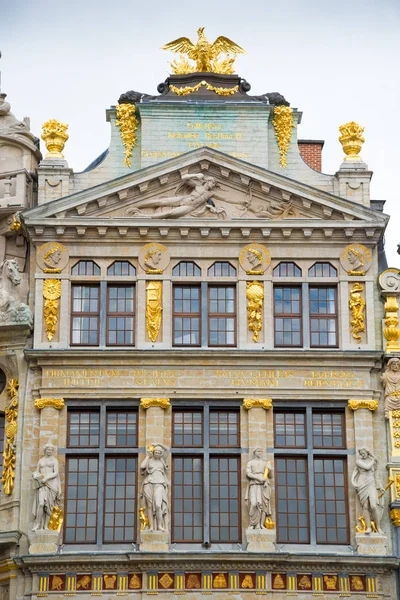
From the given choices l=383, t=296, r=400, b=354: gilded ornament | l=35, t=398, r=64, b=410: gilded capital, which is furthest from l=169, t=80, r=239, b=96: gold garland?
l=35, t=398, r=64, b=410: gilded capital

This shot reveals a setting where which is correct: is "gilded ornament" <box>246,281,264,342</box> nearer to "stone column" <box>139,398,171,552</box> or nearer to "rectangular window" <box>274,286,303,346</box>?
"rectangular window" <box>274,286,303,346</box>

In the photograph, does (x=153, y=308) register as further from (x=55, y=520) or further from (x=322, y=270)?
(x=55, y=520)

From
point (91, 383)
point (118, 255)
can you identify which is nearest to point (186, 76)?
point (118, 255)

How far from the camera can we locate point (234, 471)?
43.5 m

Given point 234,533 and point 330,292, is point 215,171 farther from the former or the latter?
point 234,533

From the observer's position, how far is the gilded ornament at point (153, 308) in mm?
44406

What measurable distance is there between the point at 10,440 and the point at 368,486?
9083mm

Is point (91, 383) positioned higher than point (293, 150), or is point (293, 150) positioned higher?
point (293, 150)

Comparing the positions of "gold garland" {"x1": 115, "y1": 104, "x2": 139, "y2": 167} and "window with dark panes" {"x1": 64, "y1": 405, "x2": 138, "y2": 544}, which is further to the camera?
→ "gold garland" {"x1": 115, "y1": 104, "x2": 139, "y2": 167}

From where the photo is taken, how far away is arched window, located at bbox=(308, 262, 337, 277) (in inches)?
1781

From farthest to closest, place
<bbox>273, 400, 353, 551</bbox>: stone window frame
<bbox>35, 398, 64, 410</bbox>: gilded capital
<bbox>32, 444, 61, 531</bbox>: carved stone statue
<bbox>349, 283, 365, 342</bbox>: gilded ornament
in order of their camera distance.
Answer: <bbox>349, 283, 365, 342</bbox>: gilded ornament, <bbox>35, 398, 64, 410</bbox>: gilded capital, <bbox>273, 400, 353, 551</bbox>: stone window frame, <bbox>32, 444, 61, 531</bbox>: carved stone statue

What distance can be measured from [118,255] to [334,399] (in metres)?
6.76

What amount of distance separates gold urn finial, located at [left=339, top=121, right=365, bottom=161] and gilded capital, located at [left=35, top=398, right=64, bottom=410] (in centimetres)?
1016

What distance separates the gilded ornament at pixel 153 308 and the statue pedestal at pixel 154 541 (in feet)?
16.7
